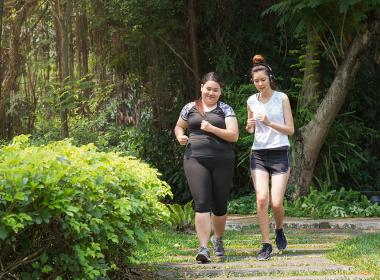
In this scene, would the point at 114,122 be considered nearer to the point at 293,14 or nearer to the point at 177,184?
the point at 177,184

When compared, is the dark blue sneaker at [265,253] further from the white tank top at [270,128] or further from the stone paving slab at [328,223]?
the stone paving slab at [328,223]

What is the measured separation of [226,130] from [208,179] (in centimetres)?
47

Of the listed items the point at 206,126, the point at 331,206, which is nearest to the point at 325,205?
the point at 331,206

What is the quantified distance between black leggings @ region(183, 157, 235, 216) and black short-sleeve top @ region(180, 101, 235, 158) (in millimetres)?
63

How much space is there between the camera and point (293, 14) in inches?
475

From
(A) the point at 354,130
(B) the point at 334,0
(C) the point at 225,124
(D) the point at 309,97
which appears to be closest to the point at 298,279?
(C) the point at 225,124

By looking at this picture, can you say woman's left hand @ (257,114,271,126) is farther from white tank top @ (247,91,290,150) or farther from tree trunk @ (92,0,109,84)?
tree trunk @ (92,0,109,84)

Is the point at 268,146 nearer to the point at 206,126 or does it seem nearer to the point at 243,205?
the point at 206,126

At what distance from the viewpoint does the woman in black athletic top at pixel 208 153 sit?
6.77 m

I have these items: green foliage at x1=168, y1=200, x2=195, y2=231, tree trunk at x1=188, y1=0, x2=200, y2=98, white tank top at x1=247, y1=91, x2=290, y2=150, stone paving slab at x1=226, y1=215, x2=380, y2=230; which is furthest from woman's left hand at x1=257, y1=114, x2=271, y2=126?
tree trunk at x1=188, y1=0, x2=200, y2=98

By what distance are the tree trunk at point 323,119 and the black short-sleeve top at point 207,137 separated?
5763 millimetres

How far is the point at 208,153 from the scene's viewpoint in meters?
6.83

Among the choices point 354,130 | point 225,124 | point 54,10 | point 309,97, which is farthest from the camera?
point 54,10

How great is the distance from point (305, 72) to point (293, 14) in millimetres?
1331
